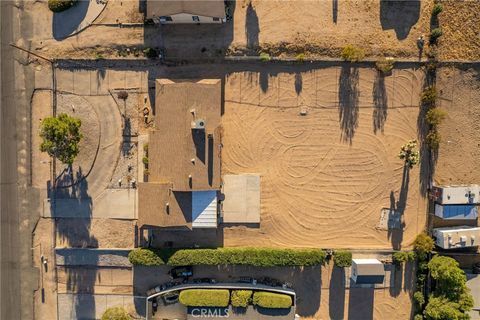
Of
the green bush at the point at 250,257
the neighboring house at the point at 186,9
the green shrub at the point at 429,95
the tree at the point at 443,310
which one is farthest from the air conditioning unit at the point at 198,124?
the tree at the point at 443,310

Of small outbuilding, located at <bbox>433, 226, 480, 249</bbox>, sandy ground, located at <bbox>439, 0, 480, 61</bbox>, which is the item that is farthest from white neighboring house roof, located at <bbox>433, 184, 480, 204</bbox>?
sandy ground, located at <bbox>439, 0, 480, 61</bbox>

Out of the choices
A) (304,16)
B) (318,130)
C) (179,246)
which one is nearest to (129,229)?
(179,246)

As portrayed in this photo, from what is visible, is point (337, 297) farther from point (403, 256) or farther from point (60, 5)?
point (60, 5)

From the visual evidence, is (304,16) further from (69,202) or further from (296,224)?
(69,202)

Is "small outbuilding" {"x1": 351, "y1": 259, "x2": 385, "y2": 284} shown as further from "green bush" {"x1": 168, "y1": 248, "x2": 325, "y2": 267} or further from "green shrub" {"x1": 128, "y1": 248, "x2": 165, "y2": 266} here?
"green shrub" {"x1": 128, "y1": 248, "x2": 165, "y2": 266}

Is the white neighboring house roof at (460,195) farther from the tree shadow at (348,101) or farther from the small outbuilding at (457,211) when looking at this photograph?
the tree shadow at (348,101)
